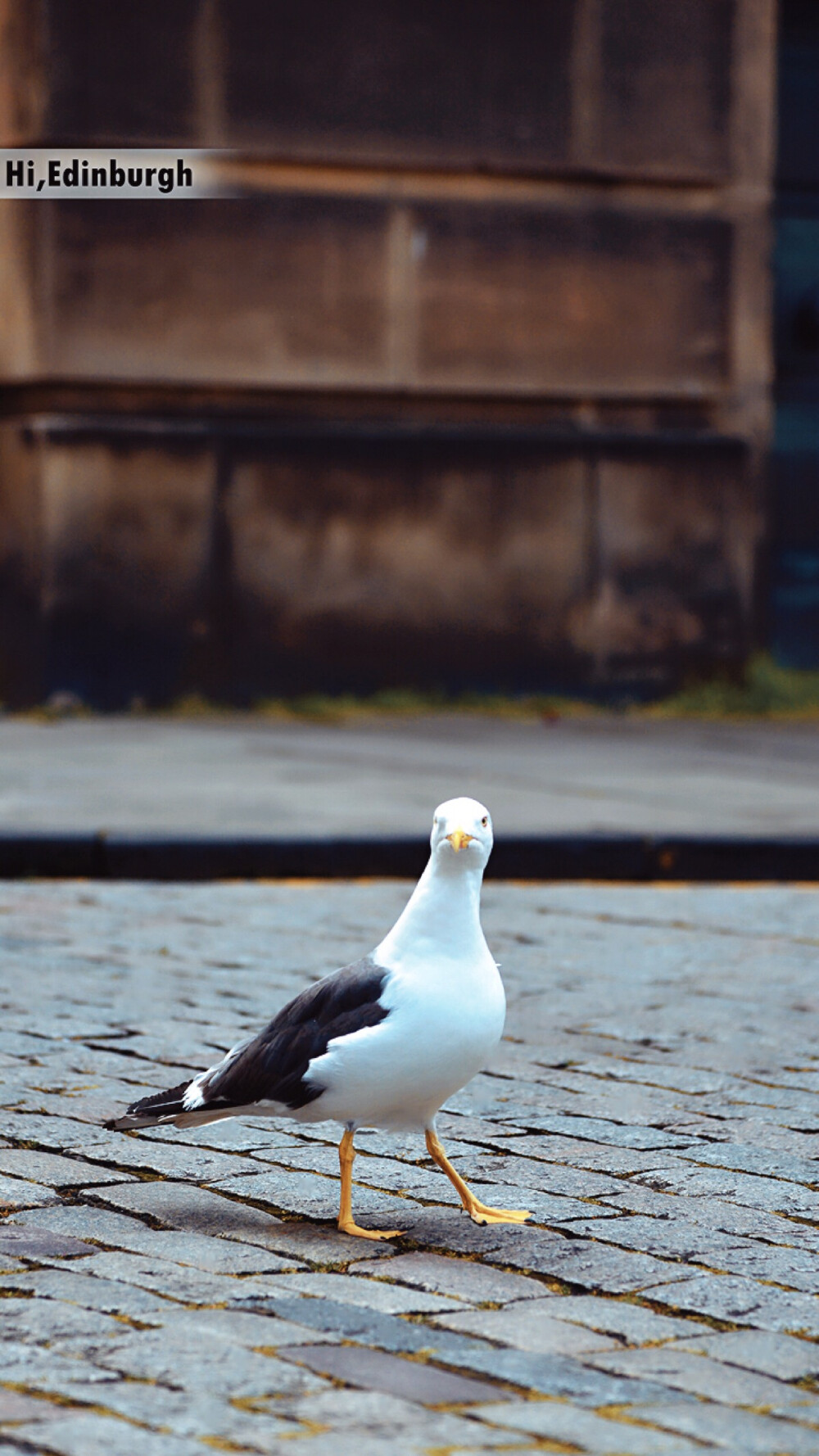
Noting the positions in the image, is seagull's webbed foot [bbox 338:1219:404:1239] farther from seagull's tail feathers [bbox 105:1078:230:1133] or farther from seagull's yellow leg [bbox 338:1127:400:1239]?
seagull's tail feathers [bbox 105:1078:230:1133]

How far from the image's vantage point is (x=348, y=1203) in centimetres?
365

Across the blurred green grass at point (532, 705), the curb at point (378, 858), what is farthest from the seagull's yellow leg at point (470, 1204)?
the blurred green grass at point (532, 705)

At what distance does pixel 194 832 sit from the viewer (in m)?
7.83

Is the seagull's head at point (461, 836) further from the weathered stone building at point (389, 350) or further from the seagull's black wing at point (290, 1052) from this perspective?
the weathered stone building at point (389, 350)

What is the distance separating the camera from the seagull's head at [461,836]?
3.55m

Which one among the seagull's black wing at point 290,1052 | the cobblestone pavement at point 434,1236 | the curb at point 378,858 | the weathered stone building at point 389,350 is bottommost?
the cobblestone pavement at point 434,1236

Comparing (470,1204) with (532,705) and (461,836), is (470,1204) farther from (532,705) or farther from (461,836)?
(532,705)

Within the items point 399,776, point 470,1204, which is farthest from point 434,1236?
point 399,776

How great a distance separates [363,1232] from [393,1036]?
38 centimetres

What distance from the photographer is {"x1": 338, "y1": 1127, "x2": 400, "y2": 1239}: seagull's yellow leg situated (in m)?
3.64

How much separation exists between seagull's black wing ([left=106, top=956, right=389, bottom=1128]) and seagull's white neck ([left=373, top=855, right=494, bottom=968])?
0.07 metres

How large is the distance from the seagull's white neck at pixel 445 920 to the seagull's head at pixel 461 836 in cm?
1

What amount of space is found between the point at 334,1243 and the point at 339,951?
9.18 ft

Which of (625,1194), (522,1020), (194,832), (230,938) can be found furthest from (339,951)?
(625,1194)
